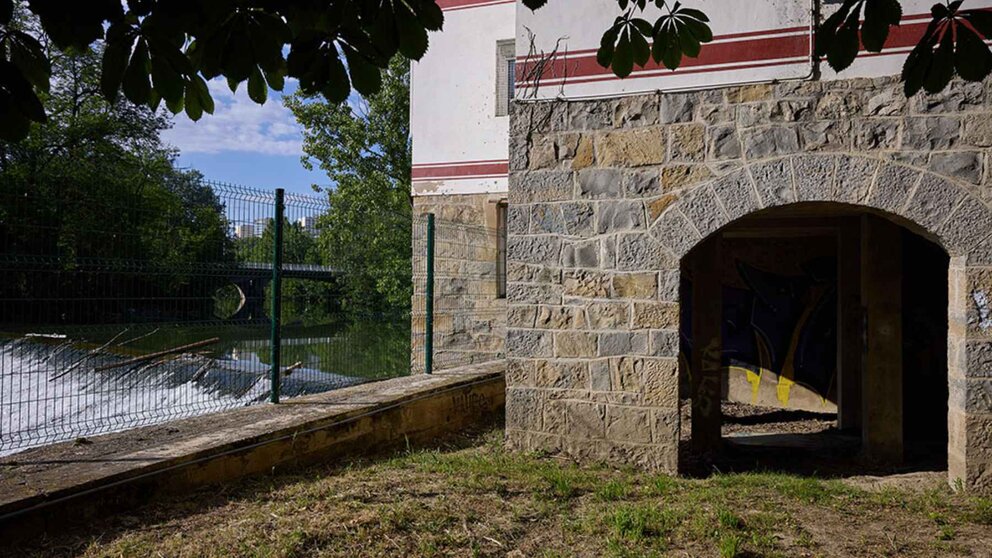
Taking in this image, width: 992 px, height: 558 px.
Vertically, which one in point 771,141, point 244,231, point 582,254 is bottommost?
point 582,254

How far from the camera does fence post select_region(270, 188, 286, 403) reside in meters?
5.35

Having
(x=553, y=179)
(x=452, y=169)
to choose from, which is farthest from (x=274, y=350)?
(x=452, y=169)

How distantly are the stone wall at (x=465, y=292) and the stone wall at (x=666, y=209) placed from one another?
351 cm

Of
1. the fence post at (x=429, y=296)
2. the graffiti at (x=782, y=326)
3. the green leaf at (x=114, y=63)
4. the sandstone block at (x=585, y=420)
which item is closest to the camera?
the green leaf at (x=114, y=63)

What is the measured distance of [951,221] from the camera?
15.0 ft

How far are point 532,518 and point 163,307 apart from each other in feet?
8.94

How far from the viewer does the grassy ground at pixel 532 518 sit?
3.54 m

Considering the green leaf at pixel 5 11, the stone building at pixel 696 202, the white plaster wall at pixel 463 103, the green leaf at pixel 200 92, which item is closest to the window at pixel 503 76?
the white plaster wall at pixel 463 103

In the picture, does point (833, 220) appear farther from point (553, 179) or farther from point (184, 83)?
point (184, 83)

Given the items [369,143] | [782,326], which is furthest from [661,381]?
[369,143]

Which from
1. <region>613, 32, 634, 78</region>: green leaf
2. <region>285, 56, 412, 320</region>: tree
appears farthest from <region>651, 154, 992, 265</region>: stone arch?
<region>285, 56, 412, 320</region>: tree

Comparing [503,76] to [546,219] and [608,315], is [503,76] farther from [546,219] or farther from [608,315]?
[608,315]

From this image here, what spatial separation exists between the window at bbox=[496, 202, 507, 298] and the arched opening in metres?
2.44

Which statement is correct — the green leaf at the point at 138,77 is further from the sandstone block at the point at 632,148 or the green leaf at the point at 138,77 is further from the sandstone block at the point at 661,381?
the sandstone block at the point at 661,381
